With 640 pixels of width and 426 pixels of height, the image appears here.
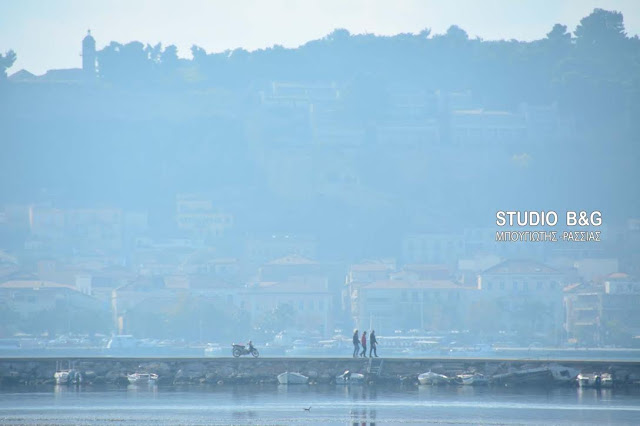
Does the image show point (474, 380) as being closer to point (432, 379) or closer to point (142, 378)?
point (432, 379)

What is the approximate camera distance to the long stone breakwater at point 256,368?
41.4 metres

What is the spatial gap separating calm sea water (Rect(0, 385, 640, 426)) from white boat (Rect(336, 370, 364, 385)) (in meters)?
0.66

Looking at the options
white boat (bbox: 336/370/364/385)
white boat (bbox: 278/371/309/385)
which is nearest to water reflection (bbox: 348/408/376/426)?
white boat (bbox: 336/370/364/385)

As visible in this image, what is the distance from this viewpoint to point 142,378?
41781 millimetres

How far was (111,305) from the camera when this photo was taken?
121 m

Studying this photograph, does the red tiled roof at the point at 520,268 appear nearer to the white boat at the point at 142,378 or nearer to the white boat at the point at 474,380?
the white boat at the point at 474,380

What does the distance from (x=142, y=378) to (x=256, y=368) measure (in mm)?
3077

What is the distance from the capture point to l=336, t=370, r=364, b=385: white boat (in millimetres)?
41188

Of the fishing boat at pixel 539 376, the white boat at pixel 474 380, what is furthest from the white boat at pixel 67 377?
the fishing boat at pixel 539 376

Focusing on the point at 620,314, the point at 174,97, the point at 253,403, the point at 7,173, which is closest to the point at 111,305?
the point at 620,314

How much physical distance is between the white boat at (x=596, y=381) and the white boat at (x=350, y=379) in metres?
5.78

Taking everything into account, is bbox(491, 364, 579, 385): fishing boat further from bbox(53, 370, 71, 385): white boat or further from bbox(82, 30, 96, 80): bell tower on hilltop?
bbox(82, 30, 96, 80): bell tower on hilltop

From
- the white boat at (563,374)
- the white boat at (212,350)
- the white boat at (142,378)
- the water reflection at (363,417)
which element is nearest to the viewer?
the water reflection at (363,417)

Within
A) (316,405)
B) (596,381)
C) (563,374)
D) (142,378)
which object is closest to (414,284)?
(142,378)
